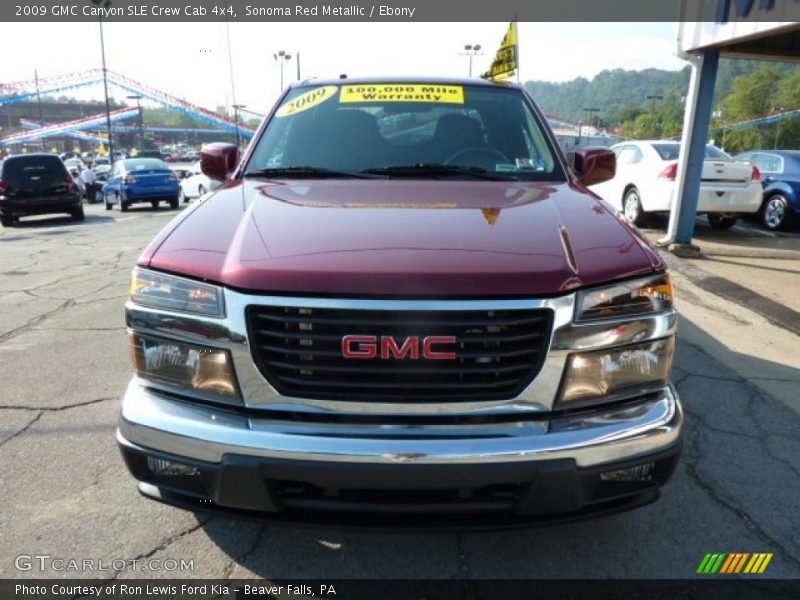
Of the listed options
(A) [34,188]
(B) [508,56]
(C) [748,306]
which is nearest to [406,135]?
(C) [748,306]

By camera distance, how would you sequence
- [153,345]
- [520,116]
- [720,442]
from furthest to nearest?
[520,116]
[720,442]
[153,345]

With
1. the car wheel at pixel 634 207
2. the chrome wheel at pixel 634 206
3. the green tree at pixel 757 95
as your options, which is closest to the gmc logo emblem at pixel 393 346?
the car wheel at pixel 634 207

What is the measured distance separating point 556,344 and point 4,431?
3.02m

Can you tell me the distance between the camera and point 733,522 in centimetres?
250

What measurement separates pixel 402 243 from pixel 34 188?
15477 mm

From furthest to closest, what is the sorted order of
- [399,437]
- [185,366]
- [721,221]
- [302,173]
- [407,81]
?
1. [721,221]
2. [407,81]
3. [302,173]
4. [185,366]
5. [399,437]

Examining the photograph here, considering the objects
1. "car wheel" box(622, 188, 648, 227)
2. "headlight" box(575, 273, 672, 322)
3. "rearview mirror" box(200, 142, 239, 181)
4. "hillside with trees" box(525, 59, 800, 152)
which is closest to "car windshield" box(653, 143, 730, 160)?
"car wheel" box(622, 188, 648, 227)

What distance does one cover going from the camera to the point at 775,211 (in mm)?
11023

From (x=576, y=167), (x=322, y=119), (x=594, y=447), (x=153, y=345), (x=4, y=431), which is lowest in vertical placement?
(x=4, y=431)

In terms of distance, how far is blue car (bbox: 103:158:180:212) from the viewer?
17.5 meters

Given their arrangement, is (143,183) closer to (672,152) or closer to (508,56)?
(508,56)

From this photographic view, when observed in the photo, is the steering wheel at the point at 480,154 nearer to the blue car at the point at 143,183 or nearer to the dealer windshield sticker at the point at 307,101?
the dealer windshield sticker at the point at 307,101

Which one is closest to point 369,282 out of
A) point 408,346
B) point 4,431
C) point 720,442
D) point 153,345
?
point 408,346

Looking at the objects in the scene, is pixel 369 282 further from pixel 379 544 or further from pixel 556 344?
pixel 379 544
